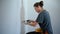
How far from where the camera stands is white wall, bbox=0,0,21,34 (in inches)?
86.5

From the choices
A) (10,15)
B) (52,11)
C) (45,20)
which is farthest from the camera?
(52,11)

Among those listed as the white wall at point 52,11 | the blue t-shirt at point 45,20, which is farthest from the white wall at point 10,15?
the blue t-shirt at point 45,20

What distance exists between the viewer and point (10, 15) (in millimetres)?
2201

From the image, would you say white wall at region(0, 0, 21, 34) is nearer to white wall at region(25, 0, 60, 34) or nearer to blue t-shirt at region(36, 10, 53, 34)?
white wall at region(25, 0, 60, 34)

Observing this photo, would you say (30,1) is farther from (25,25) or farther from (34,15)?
(25,25)

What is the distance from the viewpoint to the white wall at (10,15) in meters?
2.20

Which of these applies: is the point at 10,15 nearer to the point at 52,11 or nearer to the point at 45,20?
the point at 45,20

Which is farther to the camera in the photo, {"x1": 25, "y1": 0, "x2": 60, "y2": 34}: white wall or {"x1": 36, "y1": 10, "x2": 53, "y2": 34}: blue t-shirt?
{"x1": 25, "y1": 0, "x2": 60, "y2": 34}: white wall

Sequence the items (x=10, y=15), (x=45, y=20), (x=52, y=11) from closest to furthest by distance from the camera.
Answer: (x=45, y=20) < (x=10, y=15) < (x=52, y=11)

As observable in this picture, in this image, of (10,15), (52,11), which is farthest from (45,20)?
(10,15)

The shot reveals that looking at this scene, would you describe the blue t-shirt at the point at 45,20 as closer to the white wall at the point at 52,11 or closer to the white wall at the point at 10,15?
the white wall at the point at 52,11

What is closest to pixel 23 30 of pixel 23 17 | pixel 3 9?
pixel 23 17

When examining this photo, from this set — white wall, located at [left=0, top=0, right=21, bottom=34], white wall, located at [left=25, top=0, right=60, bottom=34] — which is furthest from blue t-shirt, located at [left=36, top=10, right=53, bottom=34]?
white wall, located at [left=0, top=0, right=21, bottom=34]

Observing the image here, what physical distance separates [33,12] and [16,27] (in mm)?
470
